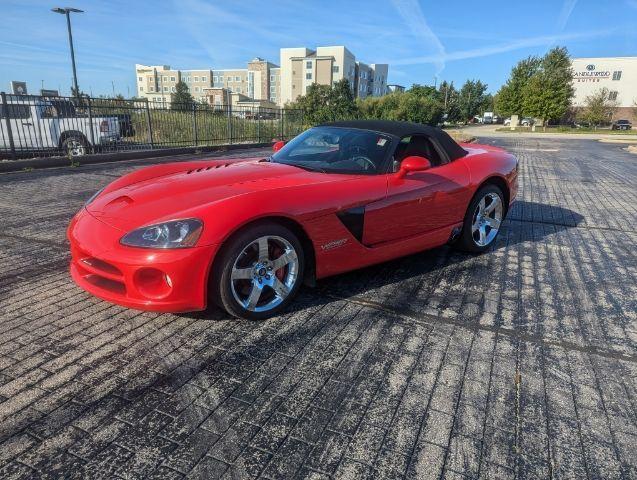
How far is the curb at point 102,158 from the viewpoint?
9906 mm

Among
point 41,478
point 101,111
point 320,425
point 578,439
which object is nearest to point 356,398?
point 320,425

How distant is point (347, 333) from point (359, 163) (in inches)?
59.3

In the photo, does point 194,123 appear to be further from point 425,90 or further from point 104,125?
point 425,90

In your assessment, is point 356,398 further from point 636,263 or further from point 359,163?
point 636,263

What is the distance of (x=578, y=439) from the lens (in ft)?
6.72

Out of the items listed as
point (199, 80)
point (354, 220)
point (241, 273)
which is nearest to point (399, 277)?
point (354, 220)

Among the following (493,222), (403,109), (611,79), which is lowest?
(493,222)

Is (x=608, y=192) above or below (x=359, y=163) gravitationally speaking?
below

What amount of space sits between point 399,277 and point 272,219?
1.52 metres

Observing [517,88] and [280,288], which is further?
[517,88]

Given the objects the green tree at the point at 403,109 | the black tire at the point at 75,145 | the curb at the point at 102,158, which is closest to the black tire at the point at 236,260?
the curb at the point at 102,158

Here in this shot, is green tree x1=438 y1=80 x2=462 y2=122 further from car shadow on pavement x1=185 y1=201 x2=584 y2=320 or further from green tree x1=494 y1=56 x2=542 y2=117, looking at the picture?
car shadow on pavement x1=185 y1=201 x2=584 y2=320

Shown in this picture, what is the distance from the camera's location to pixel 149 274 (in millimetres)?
2645

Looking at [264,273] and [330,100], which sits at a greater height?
[330,100]
